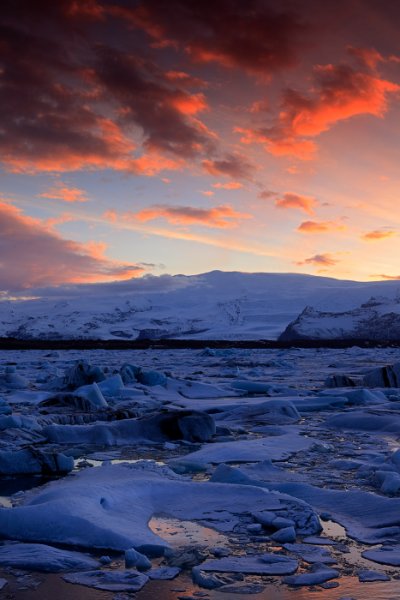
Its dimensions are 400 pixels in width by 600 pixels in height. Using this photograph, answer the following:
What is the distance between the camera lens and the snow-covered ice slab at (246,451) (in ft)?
14.4

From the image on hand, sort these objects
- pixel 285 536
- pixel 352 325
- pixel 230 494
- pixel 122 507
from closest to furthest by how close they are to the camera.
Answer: pixel 285 536 < pixel 122 507 < pixel 230 494 < pixel 352 325

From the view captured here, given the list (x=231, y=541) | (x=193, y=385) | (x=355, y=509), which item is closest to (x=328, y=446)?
(x=355, y=509)

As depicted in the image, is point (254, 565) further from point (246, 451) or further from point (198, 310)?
point (198, 310)

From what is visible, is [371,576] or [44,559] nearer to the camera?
[371,576]

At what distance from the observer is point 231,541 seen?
2635 millimetres

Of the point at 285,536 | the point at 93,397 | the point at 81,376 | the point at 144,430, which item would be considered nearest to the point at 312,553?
the point at 285,536

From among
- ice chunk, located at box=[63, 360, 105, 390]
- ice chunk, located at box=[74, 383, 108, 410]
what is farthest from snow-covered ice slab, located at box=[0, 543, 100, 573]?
ice chunk, located at box=[63, 360, 105, 390]

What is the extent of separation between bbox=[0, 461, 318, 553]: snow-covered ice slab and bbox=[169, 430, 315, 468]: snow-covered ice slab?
632mm

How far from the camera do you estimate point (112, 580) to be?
2.17 meters

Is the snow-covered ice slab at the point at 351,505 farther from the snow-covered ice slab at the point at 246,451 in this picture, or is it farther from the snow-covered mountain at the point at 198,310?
the snow-covered mountain at the point at 198,310

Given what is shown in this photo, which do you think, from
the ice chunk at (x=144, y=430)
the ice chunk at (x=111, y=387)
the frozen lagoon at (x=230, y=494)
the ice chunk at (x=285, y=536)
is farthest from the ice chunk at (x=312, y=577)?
the ice chunk at (x=111, y=387)

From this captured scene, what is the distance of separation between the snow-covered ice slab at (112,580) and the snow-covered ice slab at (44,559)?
85mm

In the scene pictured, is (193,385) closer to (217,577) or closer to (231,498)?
(231,498)

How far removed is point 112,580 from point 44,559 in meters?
0.34
